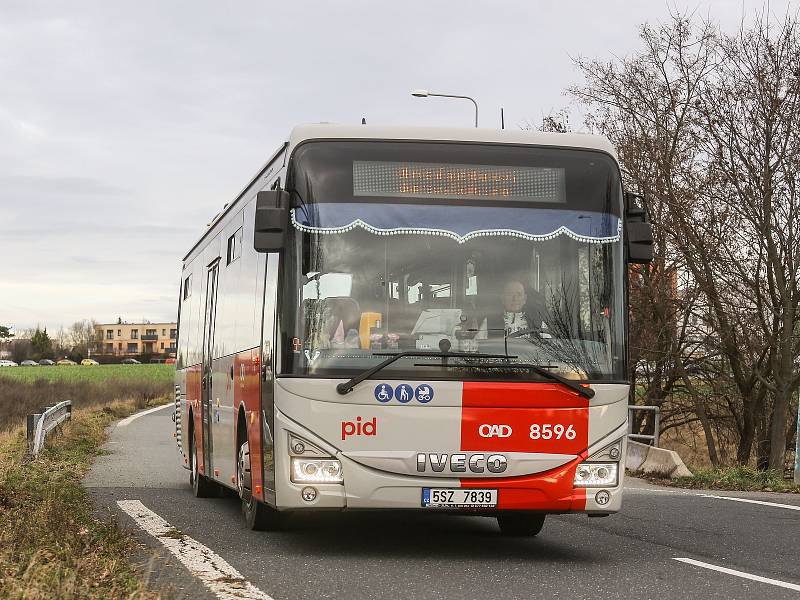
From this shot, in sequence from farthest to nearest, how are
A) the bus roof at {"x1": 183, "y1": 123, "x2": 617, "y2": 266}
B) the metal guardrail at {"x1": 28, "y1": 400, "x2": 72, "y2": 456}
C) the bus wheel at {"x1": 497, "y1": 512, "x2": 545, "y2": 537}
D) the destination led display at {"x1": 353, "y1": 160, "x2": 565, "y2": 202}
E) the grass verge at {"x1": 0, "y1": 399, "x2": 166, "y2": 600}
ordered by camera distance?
the metal guardrail at {"x1": 28, "y1": 400, "x2": 72, "y2": 456} < the bus wheel at {"x1": 497, "y1": 512, "x2": 545, "y2": 537} < the bus roof at {"x1": 183, "y1": 123, "x2": 617, "y2": 266} < the destination led display at {"x1": 353, "y1": 160, "x2": 565, "y2": 202} < the grass verge at {"x1": 0, "y1": 399, "x2": 166, "y2": 600}

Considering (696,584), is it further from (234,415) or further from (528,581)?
(234,415)

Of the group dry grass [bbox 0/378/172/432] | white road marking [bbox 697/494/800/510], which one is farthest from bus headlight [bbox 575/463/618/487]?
dry grass [bbox 0/378/172/432]

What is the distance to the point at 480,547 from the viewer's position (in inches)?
428

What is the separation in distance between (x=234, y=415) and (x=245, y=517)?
96 centimetres

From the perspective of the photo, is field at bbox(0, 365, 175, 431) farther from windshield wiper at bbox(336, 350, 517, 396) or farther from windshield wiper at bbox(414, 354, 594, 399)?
windshield wiper at bbox(414, 354, 594, 399)

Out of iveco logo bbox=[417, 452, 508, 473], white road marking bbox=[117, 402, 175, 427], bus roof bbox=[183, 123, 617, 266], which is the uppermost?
bus roof bbox=[183, 123, 617, 266]

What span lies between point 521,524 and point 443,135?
3.68m

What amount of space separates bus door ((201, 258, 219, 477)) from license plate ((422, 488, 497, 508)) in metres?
5.33

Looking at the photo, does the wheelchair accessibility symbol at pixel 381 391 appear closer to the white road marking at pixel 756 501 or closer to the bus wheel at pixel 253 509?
the bus wheel at pixel 253 509

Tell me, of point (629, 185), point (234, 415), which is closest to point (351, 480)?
point (234, 415)

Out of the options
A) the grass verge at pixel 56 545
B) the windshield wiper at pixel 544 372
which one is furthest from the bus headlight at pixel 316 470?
the grass verge at pixel 56 545

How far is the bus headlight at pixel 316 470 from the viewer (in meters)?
9.47

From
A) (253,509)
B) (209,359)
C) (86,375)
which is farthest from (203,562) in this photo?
(86,375)

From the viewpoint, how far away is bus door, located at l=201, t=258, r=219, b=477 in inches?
574
